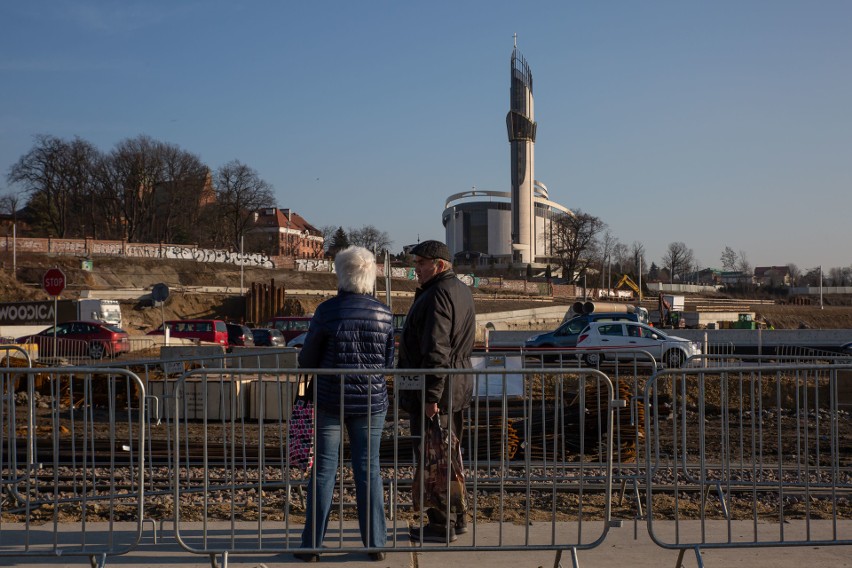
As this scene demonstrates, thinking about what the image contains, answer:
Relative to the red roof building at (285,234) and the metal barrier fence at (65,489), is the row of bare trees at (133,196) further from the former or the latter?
the metal barrier fence at (65,489)

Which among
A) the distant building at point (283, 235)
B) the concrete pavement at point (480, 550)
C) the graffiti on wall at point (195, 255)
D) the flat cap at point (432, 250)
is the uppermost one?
the distant building at point (283, 235)

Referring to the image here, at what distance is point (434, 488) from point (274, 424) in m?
8.96

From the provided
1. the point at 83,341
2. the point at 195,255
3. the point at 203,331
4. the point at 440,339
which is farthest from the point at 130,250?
the point at 440,339

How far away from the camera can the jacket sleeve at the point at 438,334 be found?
5512mm

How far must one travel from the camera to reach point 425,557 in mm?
5480

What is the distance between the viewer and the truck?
34062 millimetres

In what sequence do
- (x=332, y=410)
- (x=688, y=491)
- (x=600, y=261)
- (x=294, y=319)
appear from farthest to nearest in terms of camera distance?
(x=600, y=261) → (x=294, y=319) → (x=688, y=491) → (x=332, y=410)

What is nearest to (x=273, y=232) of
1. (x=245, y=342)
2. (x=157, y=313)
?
(x=157, y=313)

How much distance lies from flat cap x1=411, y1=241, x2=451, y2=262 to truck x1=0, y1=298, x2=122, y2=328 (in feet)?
101

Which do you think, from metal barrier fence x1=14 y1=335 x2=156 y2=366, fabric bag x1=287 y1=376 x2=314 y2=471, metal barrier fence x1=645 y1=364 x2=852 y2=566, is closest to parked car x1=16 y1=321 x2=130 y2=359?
metal barrier fence x1=14 y1=335 x2=156 y2=366

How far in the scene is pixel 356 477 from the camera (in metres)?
5.26

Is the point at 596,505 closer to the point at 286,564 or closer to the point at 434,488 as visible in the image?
the point at 434,488

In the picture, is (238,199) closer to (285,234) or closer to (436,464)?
(285,234)

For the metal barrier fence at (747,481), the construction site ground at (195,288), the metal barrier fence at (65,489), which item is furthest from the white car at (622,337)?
the construction site ground at (195,288)
